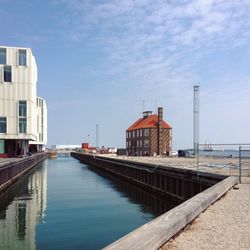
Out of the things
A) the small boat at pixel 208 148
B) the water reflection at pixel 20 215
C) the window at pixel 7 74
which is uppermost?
the window at pixel 7 74

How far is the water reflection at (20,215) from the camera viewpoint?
682 inches

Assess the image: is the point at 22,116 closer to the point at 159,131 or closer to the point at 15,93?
the point at 15,93

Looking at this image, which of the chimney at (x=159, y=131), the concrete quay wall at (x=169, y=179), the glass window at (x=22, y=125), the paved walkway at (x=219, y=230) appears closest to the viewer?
the paved walkway at (x=219, y=230)

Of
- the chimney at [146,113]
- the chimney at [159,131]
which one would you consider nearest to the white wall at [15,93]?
the chimney at [159,131]

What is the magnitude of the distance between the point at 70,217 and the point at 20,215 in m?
3.37

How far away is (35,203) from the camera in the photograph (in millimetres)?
29891

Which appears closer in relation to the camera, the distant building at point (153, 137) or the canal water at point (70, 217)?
the canal water at point (70, 217)

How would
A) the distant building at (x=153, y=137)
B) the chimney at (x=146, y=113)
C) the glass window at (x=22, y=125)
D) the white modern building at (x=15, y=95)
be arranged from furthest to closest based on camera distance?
1. the chimney at (x=146, y=113)
2. the distant building at (x=153, y=137)
3. the glass window at (x=22, y=125)
4. the white modern building at (x=15, y=95)

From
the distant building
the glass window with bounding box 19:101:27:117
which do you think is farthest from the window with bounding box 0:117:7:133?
the distant building

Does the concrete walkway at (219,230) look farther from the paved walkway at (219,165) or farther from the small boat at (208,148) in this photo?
the paved walkway at (219,165)

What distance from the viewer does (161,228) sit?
8133 millimetres

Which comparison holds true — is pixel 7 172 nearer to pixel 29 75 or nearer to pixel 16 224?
pixel 16 224

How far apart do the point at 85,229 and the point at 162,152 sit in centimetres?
8365

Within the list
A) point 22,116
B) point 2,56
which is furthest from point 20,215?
point 2,56
